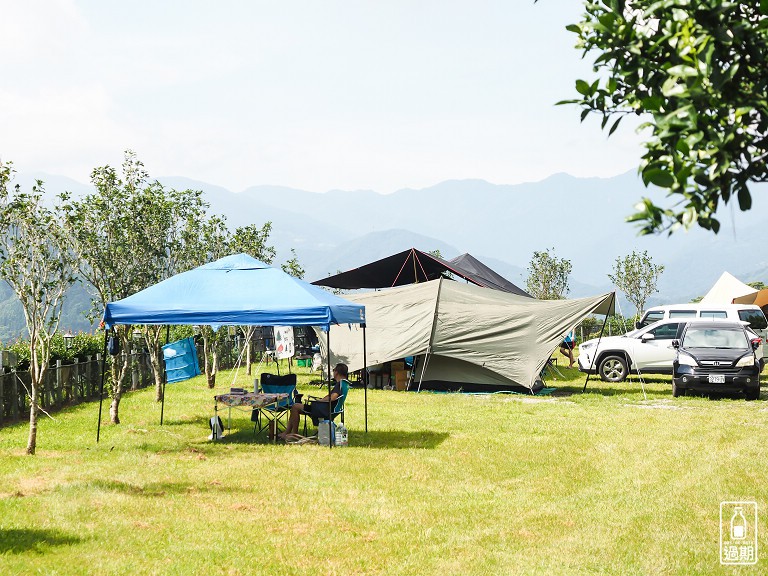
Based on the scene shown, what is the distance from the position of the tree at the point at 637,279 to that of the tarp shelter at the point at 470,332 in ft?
141

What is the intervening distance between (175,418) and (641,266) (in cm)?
5180

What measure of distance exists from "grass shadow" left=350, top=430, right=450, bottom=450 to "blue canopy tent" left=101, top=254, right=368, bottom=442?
4.63 feet

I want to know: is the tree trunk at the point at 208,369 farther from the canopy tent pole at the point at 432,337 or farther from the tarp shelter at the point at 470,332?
the canopy tent pole at the point at 432,337

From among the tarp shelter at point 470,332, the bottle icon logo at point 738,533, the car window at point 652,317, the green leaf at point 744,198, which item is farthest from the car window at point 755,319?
the green leaf at point 744,198

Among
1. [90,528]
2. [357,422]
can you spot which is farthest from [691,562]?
[357,422]

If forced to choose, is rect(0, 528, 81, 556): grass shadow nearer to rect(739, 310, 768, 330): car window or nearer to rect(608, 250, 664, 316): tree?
rect(739, 310, 768, 330): car window

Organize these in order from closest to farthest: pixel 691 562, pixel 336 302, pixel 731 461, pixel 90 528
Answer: pixel 691 562, pixel 90 528, pixel 731 461, pixel 336 302

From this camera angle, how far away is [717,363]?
1636 centimetres

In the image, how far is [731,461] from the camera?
31.6ft

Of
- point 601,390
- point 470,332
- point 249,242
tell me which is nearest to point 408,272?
point 249,242

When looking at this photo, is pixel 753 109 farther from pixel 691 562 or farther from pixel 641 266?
pixel 641 266

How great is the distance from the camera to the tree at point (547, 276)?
57750 millimetres

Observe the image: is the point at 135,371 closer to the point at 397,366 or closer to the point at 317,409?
the point at 397,366

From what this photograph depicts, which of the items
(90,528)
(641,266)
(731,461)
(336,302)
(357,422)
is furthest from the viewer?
(641,266)
